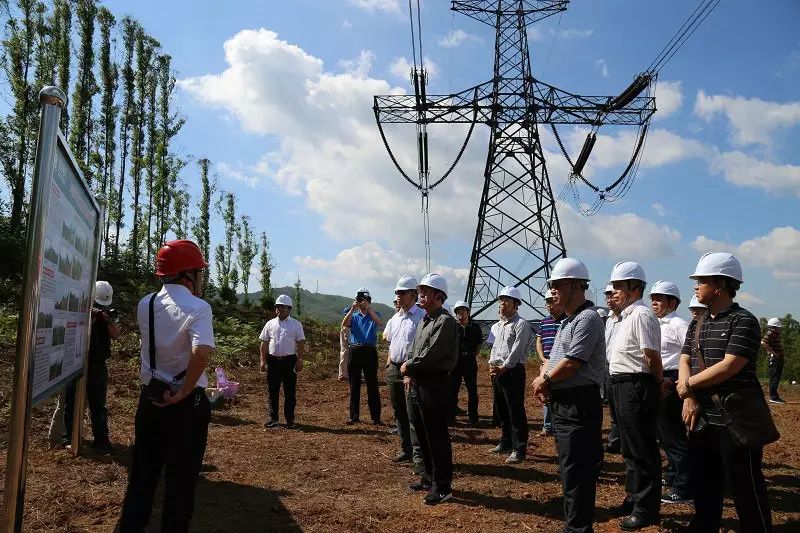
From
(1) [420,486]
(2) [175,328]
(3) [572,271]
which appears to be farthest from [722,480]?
(2) [175,328]

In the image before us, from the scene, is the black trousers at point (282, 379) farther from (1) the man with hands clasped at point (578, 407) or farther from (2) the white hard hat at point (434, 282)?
(1) the man with hands clasped at point (578, 407)

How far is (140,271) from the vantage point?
2550cm

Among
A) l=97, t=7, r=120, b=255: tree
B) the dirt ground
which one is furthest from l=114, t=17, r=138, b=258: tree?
the dirt ground

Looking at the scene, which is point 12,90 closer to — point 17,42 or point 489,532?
point 17,42

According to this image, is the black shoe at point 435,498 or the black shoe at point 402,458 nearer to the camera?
the black shoe at point 435,498

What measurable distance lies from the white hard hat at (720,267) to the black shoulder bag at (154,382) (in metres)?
3.21

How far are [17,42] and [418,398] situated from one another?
2298 cm

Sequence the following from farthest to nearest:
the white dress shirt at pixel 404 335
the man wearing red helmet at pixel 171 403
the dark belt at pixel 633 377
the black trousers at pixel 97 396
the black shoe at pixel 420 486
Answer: the white dress shirt at pixel 404 335 < the black trousers at pixel 97 396 < the black shoe at pixel 420 486 < the dark belt at pixel 633 377 < the man wearing red helmet at pixel 171 403

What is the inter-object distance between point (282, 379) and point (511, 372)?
360 cm

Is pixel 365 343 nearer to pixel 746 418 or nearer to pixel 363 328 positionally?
pixel 363 328

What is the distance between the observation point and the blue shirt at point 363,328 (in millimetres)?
9227

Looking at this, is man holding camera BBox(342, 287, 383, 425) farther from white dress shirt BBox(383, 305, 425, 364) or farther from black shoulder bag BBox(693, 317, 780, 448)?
black shoulder bag BBox(693, 317, 780, 448)

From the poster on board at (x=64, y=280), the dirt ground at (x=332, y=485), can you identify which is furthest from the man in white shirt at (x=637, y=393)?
the poster on board at (x=64, y=280)

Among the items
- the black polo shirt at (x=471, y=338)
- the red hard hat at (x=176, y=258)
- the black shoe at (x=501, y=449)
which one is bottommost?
the black shoe at (x=501, y=449)
